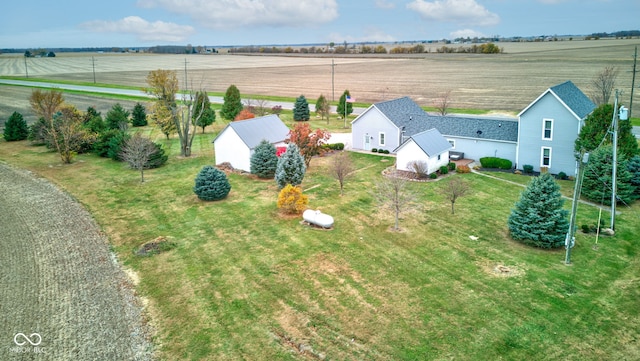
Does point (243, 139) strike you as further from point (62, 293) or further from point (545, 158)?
point (545, 158)

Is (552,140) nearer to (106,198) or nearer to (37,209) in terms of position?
(106,198)

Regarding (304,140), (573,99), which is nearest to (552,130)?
(573,99)

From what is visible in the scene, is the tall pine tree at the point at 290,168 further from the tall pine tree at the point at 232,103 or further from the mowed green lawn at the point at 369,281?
the tall pine tree at the point at 232,103

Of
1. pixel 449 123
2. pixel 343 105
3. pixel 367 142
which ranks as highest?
pixel 343 105

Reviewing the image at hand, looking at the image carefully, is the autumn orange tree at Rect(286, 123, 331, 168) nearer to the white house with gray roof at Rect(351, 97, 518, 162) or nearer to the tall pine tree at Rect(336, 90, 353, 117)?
the white house with gray roof at Rect(351, 97, 518, 162)

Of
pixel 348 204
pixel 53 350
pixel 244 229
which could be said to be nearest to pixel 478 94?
pixel 348 204

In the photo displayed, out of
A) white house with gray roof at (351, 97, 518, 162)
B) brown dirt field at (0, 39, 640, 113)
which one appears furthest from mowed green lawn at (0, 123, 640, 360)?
brown dirt field at (0, 39, 640, 113)

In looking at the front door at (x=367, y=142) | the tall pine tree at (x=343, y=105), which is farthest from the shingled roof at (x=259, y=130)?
the tall pine tree at (x=343, y=105)
